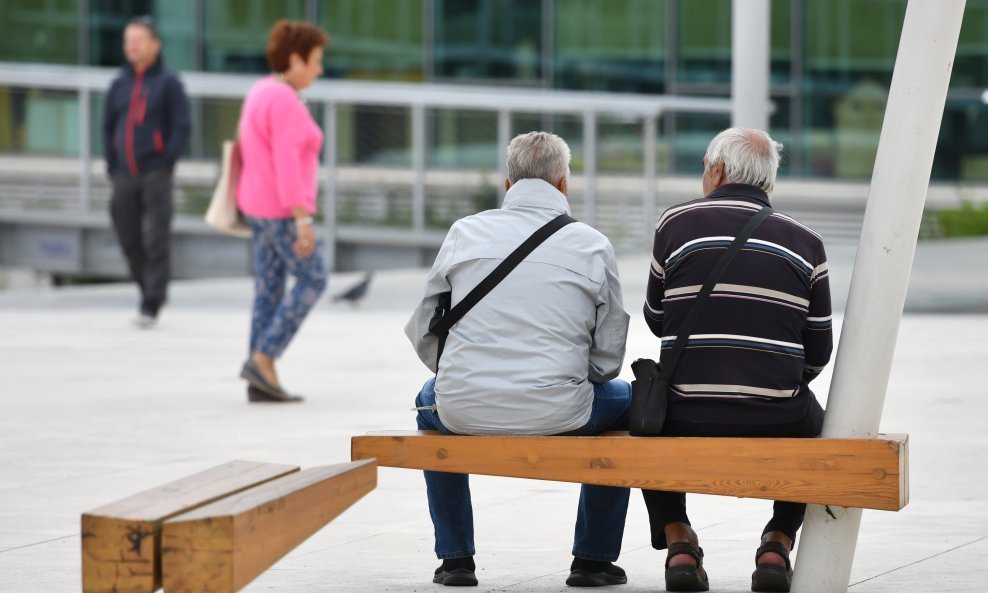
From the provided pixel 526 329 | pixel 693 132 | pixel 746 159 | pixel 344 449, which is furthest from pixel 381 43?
pixel 526 329

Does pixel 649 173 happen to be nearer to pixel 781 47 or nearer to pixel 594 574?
pixel 781 47

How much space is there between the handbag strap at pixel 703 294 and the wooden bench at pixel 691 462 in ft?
0.70

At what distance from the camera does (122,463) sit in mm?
6648

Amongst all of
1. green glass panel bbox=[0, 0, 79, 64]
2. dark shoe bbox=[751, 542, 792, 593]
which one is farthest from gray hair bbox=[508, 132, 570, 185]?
green glass panel bbox=[0, 0, 79, 64]

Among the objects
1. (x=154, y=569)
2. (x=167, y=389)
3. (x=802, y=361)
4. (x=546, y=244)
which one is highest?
(x=546, y=244)

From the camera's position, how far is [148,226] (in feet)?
40.2

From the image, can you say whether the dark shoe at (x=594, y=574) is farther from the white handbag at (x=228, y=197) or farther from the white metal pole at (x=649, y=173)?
the white metal pole at (x=649, y=173)

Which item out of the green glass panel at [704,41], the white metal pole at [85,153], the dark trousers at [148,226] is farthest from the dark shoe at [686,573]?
the green glass panel at [704,41]

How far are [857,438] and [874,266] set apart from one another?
0.45 m

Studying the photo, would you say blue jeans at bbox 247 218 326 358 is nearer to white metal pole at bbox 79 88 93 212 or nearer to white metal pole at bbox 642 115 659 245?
white metal pole at bbox 642 115 659 245

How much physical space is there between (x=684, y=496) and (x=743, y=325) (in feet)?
1.73

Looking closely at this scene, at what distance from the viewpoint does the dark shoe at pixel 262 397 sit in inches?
329

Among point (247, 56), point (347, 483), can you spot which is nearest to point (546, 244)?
point (347, 483)

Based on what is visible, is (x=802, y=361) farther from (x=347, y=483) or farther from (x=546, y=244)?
(x=347, y=483)
